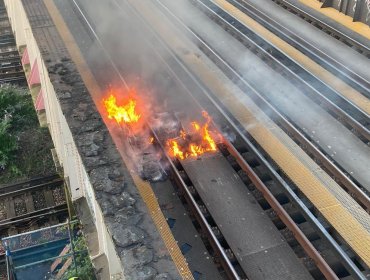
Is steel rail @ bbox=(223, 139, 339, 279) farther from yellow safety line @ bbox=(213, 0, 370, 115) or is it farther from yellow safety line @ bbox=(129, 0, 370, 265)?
yellow safety line @ bbox=(213, 0, 370, 115)

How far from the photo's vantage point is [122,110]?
1041 cm

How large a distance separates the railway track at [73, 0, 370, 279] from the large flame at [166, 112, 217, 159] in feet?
1.01

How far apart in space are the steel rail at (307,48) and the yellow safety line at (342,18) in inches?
94.4

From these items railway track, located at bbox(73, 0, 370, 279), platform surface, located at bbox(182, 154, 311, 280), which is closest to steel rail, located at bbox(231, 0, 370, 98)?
railway track, located at bbox(73, 0, 370, 279)

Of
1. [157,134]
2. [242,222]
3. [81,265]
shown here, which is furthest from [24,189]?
[242,222]

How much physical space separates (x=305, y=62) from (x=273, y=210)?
7.68 meters

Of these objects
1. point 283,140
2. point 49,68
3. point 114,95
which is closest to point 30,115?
point 49,68

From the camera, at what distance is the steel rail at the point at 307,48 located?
13409 millimetres

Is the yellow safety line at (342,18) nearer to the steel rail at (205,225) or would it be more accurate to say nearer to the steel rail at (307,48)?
the steel rail at (307,48)

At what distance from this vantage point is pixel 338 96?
12438 mm

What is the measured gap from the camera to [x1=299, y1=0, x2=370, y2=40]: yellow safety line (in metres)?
16.8

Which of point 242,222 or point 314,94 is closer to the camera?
point 242,222

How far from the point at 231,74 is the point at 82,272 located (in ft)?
23.5

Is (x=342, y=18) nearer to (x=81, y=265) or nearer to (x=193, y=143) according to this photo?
(x=193, y=143)
